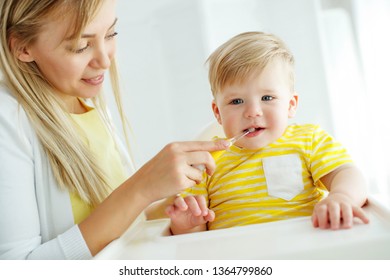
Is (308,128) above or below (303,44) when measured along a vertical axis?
below

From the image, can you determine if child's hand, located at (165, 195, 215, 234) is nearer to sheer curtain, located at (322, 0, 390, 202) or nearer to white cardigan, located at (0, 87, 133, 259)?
white cardigan, located at (0, 87, 133, 259)

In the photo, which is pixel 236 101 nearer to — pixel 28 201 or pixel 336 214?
pixel 336 214

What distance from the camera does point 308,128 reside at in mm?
959

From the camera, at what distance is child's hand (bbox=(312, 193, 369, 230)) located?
0.67 m

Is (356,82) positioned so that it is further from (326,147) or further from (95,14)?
(95,14)

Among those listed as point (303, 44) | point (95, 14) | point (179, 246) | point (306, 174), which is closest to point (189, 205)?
point (179, 246)

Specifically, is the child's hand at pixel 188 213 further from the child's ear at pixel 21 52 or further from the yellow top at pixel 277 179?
the child's ear at pixel 21 52

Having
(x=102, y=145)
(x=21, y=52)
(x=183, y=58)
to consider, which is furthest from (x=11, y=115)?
(x=183, y=58)

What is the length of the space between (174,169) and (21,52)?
440 mm

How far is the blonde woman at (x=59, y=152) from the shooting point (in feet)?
2.55

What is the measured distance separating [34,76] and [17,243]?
0.35 meters

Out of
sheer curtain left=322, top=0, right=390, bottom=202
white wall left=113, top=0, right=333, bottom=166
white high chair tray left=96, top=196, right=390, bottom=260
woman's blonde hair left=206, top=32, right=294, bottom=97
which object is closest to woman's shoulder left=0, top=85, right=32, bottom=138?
white high chair tray left=96, top=196, right=390, bottom=260
